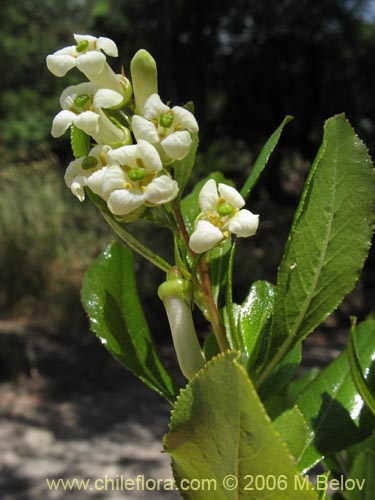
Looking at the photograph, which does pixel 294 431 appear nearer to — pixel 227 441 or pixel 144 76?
pixel 227 441

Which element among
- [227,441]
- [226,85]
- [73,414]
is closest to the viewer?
[227,441]

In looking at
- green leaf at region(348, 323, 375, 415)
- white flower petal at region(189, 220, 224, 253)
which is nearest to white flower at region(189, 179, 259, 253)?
white flower petal at region(189, 220, 224, 253)

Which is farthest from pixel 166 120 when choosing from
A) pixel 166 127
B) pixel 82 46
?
pixel 82 46

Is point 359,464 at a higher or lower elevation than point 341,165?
lower

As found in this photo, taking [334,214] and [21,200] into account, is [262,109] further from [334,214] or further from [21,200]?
[334,214]

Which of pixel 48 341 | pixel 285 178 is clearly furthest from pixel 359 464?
pixel 285 178

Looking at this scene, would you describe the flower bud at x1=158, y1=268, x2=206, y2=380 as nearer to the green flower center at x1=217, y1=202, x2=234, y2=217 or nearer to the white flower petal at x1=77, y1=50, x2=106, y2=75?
the green flower center at x1=217, y1=202, x2=234, y2=217

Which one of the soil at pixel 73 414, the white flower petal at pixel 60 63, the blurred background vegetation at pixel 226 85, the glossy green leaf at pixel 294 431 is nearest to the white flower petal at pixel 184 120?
the white flower petal at pixel 60 63
